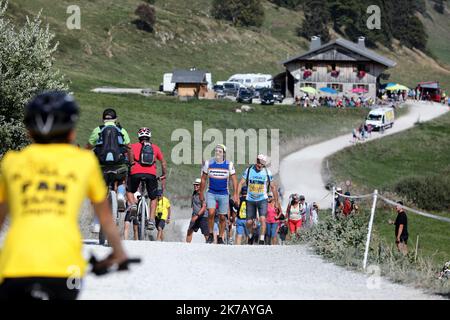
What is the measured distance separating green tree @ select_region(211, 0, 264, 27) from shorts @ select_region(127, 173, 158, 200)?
117 m

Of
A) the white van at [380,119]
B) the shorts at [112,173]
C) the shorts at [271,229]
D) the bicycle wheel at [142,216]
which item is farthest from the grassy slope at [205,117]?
the shorts at [112,173]

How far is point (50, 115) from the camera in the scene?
4492 mm

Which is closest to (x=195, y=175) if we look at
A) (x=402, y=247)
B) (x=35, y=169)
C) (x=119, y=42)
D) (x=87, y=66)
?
(x=402, y=247)

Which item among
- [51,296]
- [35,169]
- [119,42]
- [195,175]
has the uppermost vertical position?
[119,42]

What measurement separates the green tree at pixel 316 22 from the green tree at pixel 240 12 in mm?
6382

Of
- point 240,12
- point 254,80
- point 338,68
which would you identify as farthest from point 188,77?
point 240,12

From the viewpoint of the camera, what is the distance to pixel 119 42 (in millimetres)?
101938

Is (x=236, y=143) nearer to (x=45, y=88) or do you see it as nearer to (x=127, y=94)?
(x=127, y=94)

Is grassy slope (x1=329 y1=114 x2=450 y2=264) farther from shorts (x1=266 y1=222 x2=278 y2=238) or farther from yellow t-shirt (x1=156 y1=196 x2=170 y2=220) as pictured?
yellow t-shirt (x1=156 y1=196 x2=170 y2=220)

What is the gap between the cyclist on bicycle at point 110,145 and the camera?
11297mm

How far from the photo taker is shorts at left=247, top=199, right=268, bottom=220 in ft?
47.9

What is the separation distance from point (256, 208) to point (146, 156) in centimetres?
237

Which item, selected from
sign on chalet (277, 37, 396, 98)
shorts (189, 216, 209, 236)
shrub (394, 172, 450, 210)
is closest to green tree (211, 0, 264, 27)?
sign on chalet (277, 37, 396, 98)
